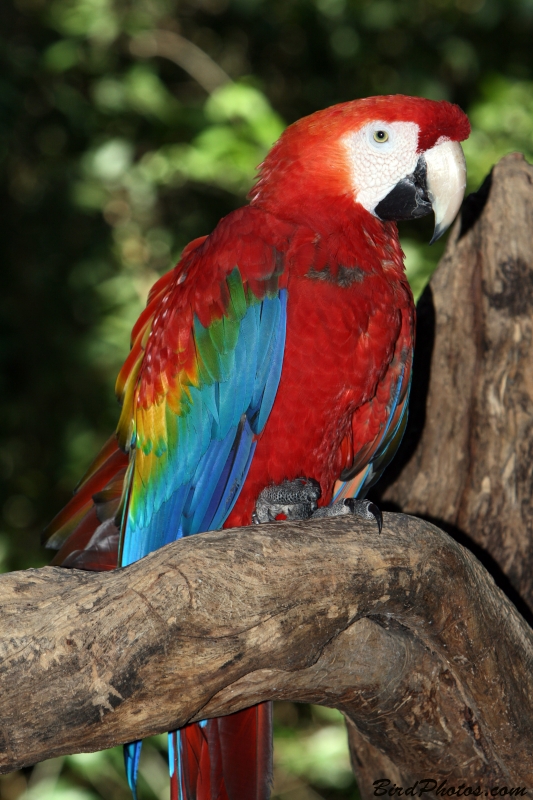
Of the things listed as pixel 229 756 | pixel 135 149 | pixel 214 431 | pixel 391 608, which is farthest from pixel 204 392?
pixel 135 149

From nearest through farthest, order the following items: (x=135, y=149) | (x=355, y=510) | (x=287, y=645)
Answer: (x=287, y=645), (x=355, y=510), (x=135, y=149)

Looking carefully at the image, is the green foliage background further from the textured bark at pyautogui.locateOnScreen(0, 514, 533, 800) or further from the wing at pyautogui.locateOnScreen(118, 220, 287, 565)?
the textured bark at pyautogui.locateOnScreen(0, 514, 533, 800)

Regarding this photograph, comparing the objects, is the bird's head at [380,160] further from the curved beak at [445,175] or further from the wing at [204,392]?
the wing at [204,392]

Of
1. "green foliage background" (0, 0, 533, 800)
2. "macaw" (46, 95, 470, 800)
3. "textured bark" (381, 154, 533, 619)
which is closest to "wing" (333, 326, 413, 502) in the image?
"macaw" (46, 95, 470, 800)

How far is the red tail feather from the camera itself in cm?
126

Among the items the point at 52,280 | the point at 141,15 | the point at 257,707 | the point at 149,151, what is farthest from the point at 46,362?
the point at 257,707

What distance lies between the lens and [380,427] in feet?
4.75

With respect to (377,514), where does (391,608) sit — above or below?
below

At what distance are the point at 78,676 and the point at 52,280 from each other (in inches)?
83.7

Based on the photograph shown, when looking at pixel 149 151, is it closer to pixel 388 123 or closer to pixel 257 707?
pixel 388 123

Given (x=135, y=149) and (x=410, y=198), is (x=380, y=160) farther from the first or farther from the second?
(x=135, y=149)

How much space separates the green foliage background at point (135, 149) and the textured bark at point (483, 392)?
57 cm

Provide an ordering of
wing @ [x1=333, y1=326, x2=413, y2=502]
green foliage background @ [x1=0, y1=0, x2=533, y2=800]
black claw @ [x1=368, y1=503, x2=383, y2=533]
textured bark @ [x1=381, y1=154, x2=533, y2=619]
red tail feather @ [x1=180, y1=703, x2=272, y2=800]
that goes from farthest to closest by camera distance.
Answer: green foliage background @ [x1=0, y1=0, x2=533, y2=800], textured bark @ [x1=381, y1=154, x2=533, y2=619], wing @ [x1=333, y1=326, x2=413, y2=502], red tail feather @ [x1=180, y1=703, x2=272, y2=800], black claw @ [x1=368, y1=503, x2=383, y2=533]

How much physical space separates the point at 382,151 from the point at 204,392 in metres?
0.50
